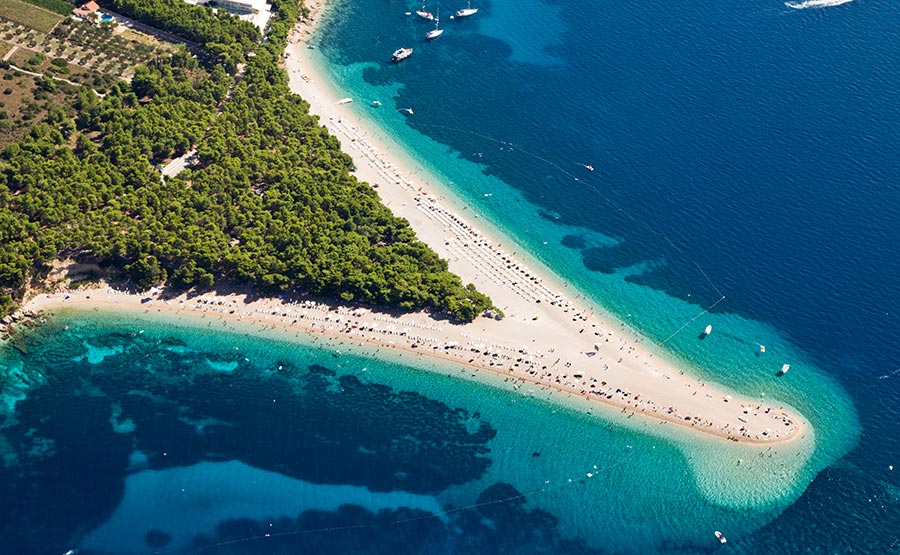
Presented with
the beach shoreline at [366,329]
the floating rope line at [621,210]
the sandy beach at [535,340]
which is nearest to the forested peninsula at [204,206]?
the beach shoreline at [366,329]

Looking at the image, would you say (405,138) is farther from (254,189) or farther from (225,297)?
(225,297)

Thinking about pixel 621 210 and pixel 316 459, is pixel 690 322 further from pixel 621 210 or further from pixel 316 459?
pixel 316 459

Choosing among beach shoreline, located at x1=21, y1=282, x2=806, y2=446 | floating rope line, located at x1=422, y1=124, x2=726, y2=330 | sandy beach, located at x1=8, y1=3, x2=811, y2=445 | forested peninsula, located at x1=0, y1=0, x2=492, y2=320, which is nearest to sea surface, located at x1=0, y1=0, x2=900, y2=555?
floating rope line, located at x1=422, y1=124, x2=726, y2=330

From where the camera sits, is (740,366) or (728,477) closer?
(728,477)

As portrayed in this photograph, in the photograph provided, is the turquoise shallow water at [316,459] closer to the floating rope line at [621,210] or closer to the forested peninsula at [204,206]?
the forested peninsula at [204,206]

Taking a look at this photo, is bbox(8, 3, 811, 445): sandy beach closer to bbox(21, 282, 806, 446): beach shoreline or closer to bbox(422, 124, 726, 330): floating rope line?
bbox(21, 282, 806, 446): beach shoreline

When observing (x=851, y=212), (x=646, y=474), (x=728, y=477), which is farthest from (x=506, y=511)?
(x=851, y=212)
